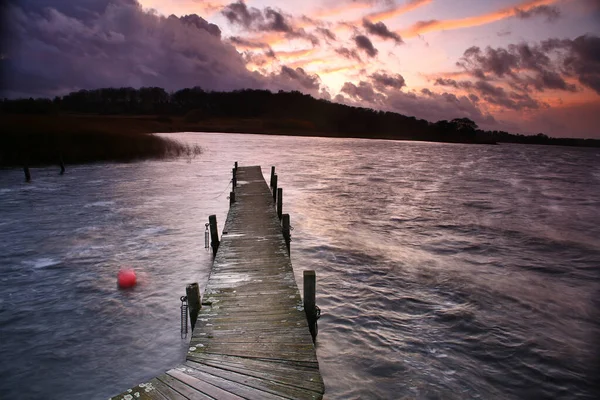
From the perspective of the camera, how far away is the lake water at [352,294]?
369 inches

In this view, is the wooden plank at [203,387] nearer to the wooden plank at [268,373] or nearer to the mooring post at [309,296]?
the wooden plank at [268,373]

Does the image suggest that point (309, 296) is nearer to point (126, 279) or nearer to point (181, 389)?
point (181, 389)

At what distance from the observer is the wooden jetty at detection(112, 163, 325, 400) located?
548 cm

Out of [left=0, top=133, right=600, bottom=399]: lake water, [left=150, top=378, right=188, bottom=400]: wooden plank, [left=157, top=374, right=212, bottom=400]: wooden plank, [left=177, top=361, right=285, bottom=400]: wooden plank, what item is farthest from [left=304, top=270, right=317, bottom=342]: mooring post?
[left=150, top=378, right=188, bottom=400]: wooden plank

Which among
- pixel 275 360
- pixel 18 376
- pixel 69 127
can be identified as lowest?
pixel 18 376

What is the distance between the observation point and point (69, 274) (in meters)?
15.0

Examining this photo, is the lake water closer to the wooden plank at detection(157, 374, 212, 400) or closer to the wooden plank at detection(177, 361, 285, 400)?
the wooden plank at detection(177, 361, 285, 400)

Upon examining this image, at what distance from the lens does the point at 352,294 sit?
45.1 ft

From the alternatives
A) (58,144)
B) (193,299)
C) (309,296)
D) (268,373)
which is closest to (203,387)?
(268,373)

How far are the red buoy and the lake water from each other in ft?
1.06

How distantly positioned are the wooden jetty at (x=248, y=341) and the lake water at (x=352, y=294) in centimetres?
259

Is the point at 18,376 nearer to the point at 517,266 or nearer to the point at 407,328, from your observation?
the point at 407,328

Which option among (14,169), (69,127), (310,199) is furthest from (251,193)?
(69,127)

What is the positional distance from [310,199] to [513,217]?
17.2m
